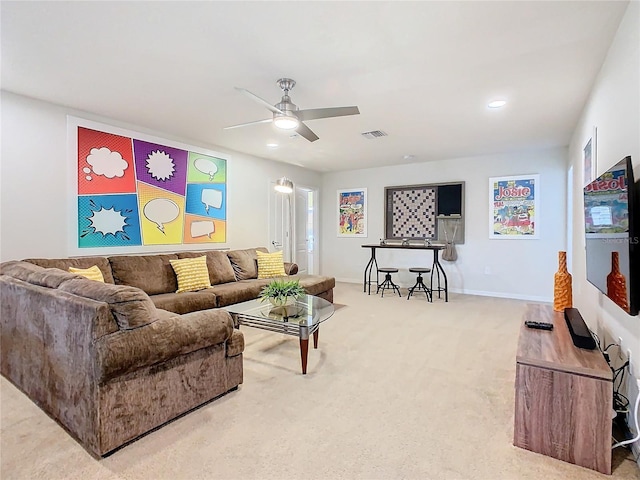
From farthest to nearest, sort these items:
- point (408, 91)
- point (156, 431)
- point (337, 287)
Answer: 1. point (337, 287)
2. point (408, 91)
3. point (156, 431)

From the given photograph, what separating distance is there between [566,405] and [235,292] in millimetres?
3254

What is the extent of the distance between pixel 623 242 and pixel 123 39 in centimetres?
316

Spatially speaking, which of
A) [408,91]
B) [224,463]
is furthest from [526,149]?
[224,463]

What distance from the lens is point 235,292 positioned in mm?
4113

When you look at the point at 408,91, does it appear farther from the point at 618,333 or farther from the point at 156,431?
the point at 156,431

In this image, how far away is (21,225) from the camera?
132 inches

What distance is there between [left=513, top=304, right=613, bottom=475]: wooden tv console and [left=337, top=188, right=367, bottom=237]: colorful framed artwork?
18.1ft

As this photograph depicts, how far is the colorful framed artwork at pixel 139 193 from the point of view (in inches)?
148

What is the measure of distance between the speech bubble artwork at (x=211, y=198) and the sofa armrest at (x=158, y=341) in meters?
3.08

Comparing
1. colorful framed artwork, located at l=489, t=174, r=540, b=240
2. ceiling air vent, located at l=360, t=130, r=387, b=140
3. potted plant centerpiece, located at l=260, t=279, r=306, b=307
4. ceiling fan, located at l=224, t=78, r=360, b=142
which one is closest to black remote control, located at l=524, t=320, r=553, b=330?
potted plant centerpiece, located at l=260, t=279, r=306, b=307

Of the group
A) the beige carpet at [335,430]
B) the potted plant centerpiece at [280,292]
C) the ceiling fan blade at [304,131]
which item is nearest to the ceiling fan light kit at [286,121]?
the ceiling fan blade at [304,131]

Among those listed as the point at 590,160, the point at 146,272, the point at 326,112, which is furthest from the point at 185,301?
the point at 590,160

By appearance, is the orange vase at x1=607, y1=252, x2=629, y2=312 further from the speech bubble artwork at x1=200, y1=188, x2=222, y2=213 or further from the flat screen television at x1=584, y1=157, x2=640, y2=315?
the speech bubble artwork at x1=200, y1=188, x2=222, y2=213

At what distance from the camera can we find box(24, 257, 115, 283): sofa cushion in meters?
3.26
